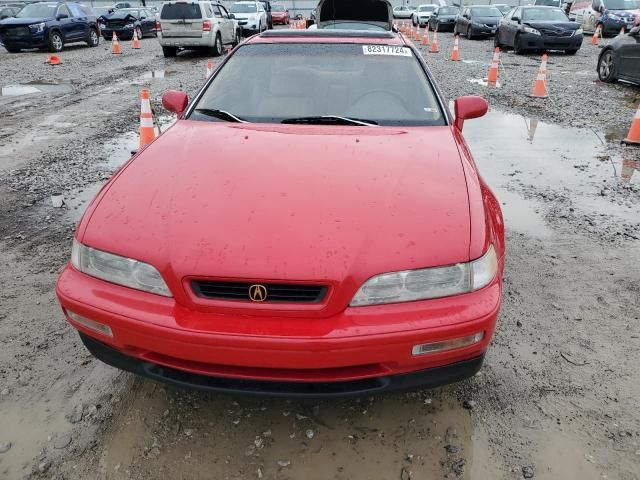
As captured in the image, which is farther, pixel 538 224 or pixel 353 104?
pixel 538 224

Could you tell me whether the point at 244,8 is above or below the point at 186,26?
above

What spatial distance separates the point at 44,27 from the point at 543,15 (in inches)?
664

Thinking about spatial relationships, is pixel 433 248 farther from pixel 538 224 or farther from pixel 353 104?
pixel 538 224

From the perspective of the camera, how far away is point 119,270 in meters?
1.94

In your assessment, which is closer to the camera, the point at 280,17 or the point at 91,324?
the point at 91,324

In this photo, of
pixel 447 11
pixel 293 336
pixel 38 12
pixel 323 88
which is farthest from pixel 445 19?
pixel 293 336

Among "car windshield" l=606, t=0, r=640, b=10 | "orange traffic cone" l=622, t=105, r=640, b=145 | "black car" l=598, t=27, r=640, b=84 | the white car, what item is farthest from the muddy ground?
"car windshield" l=606, t=0, r=640, b=10

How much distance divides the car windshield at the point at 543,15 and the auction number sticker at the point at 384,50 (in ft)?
50.1

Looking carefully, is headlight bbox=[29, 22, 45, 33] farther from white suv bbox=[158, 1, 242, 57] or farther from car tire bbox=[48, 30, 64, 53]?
white suv bbox=[158, 1, 242, 57]

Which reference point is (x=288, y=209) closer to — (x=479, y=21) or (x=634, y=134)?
(x=634, y=134)

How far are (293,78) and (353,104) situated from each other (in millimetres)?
474

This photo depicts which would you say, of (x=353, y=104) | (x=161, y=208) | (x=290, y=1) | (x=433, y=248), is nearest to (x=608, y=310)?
(x=433, y=248)

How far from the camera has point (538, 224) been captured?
14.0ft

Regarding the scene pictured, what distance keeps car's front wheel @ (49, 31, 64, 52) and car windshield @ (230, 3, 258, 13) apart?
897 cm
